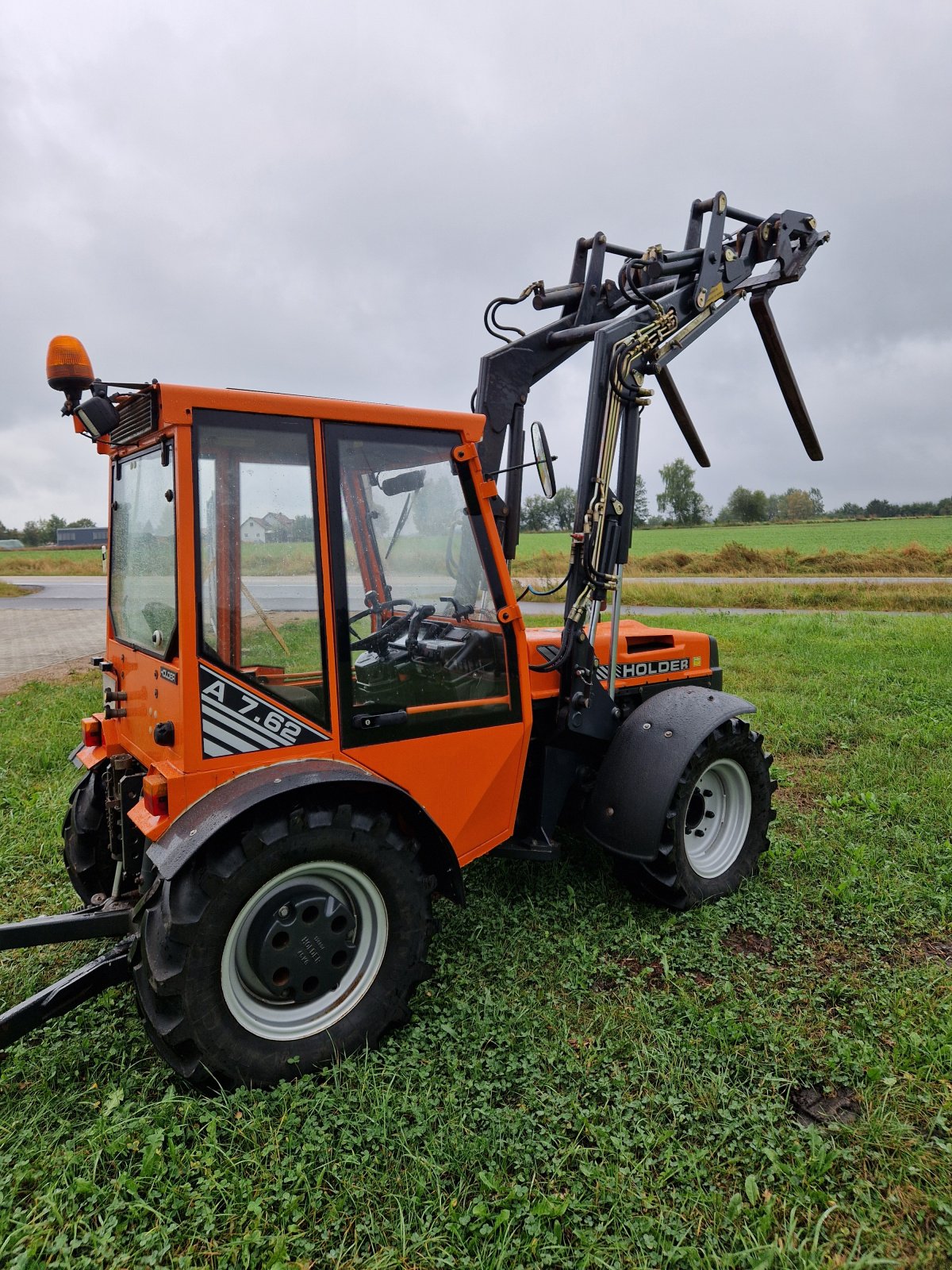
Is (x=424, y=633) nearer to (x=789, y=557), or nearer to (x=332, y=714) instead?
(x=332, y=714)

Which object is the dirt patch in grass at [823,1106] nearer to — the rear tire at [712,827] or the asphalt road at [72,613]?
the rear tire at [712,827]

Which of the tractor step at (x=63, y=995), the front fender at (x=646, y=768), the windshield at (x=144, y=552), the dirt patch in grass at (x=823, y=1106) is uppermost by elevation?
the windshield at (x=144, y=552)

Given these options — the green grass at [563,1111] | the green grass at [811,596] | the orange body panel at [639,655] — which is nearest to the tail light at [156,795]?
the green grass at [563,1111]

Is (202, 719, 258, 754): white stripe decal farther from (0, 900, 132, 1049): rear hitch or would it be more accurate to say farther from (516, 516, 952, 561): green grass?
(516, 516, 952, 561): green grass

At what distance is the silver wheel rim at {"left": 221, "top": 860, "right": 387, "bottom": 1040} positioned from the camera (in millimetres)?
2715

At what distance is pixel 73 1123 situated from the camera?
8.52 feet

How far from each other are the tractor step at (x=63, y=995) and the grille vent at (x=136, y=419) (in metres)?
1.85

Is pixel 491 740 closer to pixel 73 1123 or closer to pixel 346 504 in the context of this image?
pixel 346 504

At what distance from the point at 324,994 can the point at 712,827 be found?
7.42 ft

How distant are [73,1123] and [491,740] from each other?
77.1 inches

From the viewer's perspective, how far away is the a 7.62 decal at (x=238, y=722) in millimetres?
2719

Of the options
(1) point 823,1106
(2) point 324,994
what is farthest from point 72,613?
(1) point 823,1106

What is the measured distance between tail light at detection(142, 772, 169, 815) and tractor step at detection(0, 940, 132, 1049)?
1.79ft

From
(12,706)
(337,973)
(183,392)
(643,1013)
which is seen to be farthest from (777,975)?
(12,706)
